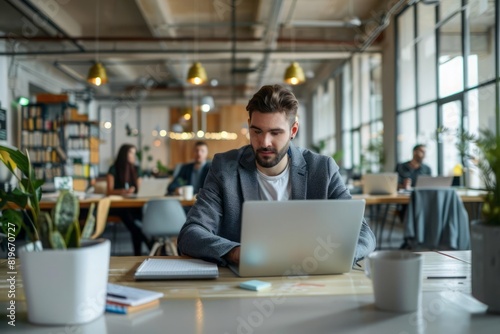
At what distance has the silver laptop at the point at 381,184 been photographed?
4660mm

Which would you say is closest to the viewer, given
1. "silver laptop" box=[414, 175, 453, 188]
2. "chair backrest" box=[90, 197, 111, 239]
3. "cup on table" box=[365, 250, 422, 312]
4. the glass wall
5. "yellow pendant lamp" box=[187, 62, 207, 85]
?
"cup on table" box=[365, 250, 422, 312]

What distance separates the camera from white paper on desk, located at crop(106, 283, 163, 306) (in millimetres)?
1016

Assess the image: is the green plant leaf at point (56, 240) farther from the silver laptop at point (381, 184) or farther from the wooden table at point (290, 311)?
the silver laptop at point (381, 184)

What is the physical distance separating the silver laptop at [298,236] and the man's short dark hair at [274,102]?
70 centimetres

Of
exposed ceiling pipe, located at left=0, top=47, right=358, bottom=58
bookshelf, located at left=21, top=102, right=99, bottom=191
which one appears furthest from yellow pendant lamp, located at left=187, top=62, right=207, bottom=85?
bookshelf, located at left=21, top=102, right=99, bottom=191

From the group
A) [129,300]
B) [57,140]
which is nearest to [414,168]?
[129,300]

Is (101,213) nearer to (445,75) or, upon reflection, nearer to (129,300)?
(129,300)

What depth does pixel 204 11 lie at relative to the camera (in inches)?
372

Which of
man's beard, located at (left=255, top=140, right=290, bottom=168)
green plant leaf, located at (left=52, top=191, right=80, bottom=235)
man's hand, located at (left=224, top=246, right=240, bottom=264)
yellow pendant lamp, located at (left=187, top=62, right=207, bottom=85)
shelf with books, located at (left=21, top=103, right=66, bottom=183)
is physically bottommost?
man's hand, located at (left=224, top=246, right=240, bottom=264)

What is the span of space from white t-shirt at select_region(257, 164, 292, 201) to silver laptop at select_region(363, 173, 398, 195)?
9.66 ft

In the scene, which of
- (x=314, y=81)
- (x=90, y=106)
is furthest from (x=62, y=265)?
(x=90, y=106)

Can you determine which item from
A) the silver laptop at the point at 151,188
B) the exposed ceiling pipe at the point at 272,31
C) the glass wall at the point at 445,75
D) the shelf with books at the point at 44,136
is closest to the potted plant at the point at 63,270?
the silver laptop at the point at 151,188

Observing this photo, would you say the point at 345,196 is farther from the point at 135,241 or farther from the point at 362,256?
the point at 135,241

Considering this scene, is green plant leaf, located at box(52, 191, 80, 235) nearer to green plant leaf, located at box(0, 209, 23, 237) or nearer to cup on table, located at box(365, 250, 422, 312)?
green plant leaf, located at box(0, 209, 23, 237)
